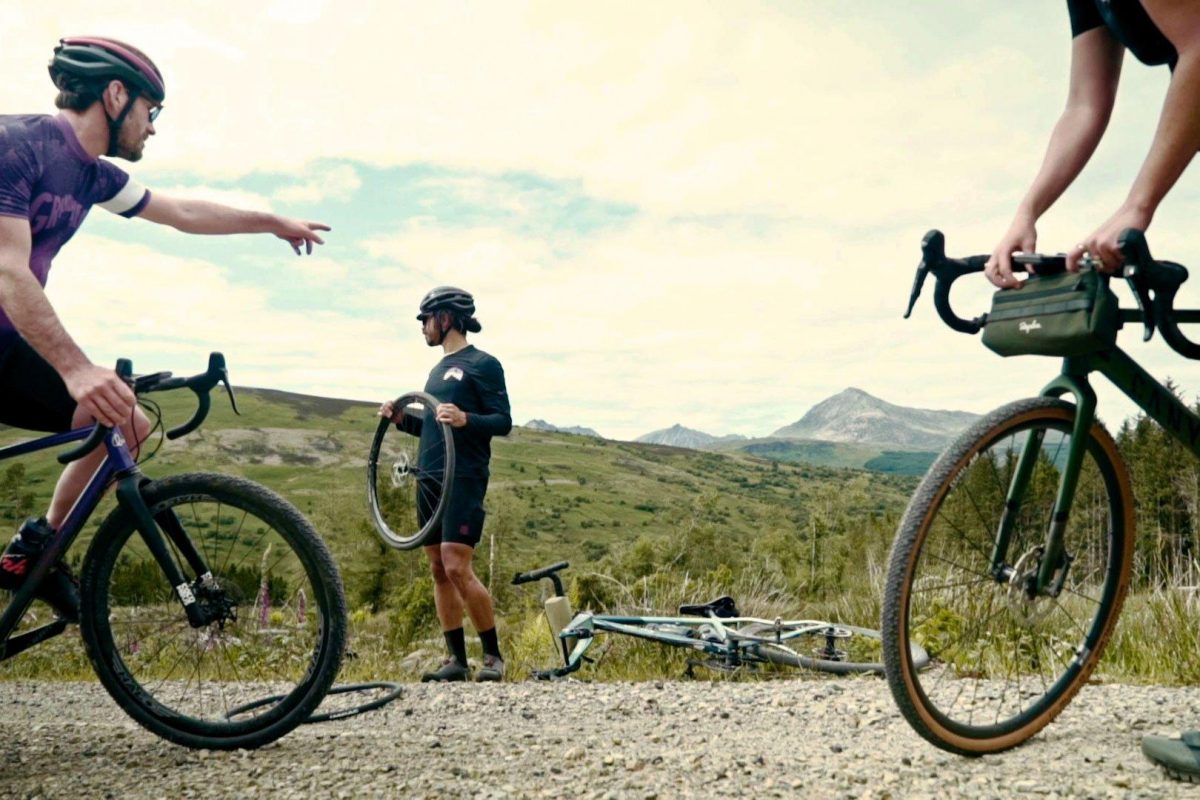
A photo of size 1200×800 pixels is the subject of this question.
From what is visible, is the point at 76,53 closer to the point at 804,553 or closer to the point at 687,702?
the point at 687,702

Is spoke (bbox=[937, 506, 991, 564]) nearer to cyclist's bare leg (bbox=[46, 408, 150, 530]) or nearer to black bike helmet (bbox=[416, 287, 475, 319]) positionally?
cyclist's bare leg (bbox=[46, 408, 150, 530])

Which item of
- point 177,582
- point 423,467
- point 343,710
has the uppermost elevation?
point 423,467

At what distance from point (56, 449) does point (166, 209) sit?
1240 mm

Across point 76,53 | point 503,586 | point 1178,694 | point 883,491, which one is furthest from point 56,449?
point 883,491

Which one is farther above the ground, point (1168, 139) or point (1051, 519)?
point (1168, 139)

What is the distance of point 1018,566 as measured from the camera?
128 inches

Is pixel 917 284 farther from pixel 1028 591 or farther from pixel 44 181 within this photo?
pixel 44 181

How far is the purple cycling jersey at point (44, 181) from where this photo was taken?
3566 millimetres

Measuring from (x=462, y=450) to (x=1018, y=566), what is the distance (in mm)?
5256

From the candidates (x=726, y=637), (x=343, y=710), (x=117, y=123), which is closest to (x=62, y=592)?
(x=343, y=710)

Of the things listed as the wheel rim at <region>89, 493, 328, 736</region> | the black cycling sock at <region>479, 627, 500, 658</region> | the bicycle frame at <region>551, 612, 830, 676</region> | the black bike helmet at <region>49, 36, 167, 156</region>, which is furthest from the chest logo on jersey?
the bicycle frame at <region>551, 612, 830, 676</region>

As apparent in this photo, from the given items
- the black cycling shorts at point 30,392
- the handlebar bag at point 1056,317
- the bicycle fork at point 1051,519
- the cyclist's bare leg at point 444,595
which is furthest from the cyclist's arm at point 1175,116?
the cyclist's bare leg at point 444,595

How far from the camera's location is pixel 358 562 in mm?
44094

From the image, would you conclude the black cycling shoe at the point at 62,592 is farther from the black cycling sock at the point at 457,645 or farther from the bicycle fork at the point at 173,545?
the black cycling sock at the point at 457,645
